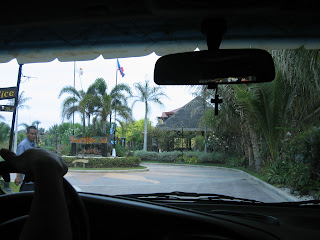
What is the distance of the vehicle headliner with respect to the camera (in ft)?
7.53

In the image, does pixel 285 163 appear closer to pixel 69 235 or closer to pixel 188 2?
pixel 188 2

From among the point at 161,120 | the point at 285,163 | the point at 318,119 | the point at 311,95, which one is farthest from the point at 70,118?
the point at 318,119

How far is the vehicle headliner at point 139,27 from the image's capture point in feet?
7.53

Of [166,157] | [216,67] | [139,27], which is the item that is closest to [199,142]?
[166,157]

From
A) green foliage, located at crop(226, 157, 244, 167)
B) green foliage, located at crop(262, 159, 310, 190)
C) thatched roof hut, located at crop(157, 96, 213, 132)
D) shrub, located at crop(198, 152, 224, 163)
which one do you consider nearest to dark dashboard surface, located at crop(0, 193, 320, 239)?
thatched roof hut, located at crop(157, 96, 213, 132)

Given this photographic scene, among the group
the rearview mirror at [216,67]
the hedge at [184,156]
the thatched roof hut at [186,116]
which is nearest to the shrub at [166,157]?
the hedge at [184,156]

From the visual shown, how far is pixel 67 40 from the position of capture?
2.89 metres

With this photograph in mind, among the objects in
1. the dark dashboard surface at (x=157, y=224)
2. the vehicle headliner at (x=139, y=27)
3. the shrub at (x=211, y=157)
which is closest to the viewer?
the dark dashboard surface at (x=157, y=224)

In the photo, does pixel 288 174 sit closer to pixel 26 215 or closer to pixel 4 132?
pixel 4 132

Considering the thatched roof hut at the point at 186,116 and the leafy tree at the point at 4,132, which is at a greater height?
the thatched roof hut at the point at 186,116

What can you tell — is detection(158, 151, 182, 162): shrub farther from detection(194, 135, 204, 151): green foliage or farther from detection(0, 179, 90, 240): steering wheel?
detection(0, 179, 90, 240): steering wheel

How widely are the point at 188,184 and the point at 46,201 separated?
4288mm

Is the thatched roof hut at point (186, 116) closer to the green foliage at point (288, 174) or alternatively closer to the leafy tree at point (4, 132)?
the leafy tree at point (4, 132)

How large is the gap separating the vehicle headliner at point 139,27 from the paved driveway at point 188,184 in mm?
1653
